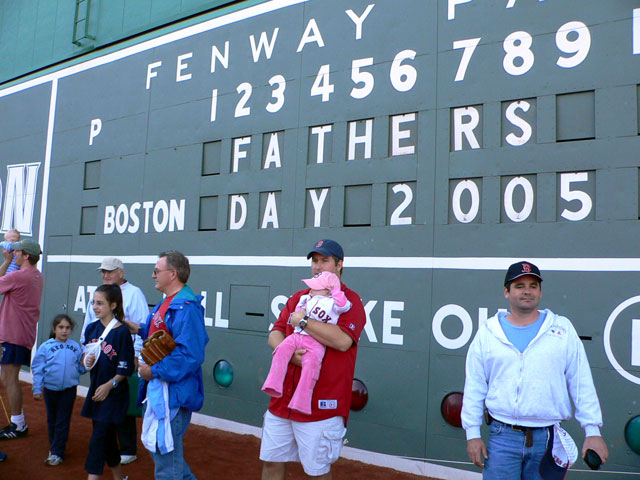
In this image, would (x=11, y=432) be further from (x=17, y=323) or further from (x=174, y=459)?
(x=174, y=459)

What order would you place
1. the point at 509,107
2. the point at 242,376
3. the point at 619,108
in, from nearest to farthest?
1. the point at 619,108
2. the point at 509,107
3. the point at 242,376

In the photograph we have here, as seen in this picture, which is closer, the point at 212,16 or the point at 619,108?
the point at 619,108

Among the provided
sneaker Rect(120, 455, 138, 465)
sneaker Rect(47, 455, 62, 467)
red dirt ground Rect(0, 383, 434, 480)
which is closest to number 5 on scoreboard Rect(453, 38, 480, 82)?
red dirt ground Rect(0, 383, 434, 480)

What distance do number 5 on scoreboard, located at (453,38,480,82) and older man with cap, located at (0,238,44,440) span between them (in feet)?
14.0

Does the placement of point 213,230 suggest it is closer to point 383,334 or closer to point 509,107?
point 383,334

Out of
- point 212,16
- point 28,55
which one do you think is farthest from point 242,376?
point 28,55

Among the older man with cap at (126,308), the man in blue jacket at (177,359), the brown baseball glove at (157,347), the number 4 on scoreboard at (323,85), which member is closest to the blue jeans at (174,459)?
the man in blue jacket at (177,359)

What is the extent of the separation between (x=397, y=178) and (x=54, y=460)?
12.3ft

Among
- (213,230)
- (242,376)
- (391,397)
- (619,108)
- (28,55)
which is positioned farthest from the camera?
(28,55)

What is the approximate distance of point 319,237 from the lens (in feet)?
18.4

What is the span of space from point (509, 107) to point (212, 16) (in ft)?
12.5

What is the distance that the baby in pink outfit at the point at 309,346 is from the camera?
3.21 m

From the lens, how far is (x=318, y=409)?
10.6 feet

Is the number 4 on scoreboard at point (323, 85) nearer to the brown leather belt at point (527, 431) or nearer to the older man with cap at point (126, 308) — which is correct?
the older man with cap at point (126, 308)
